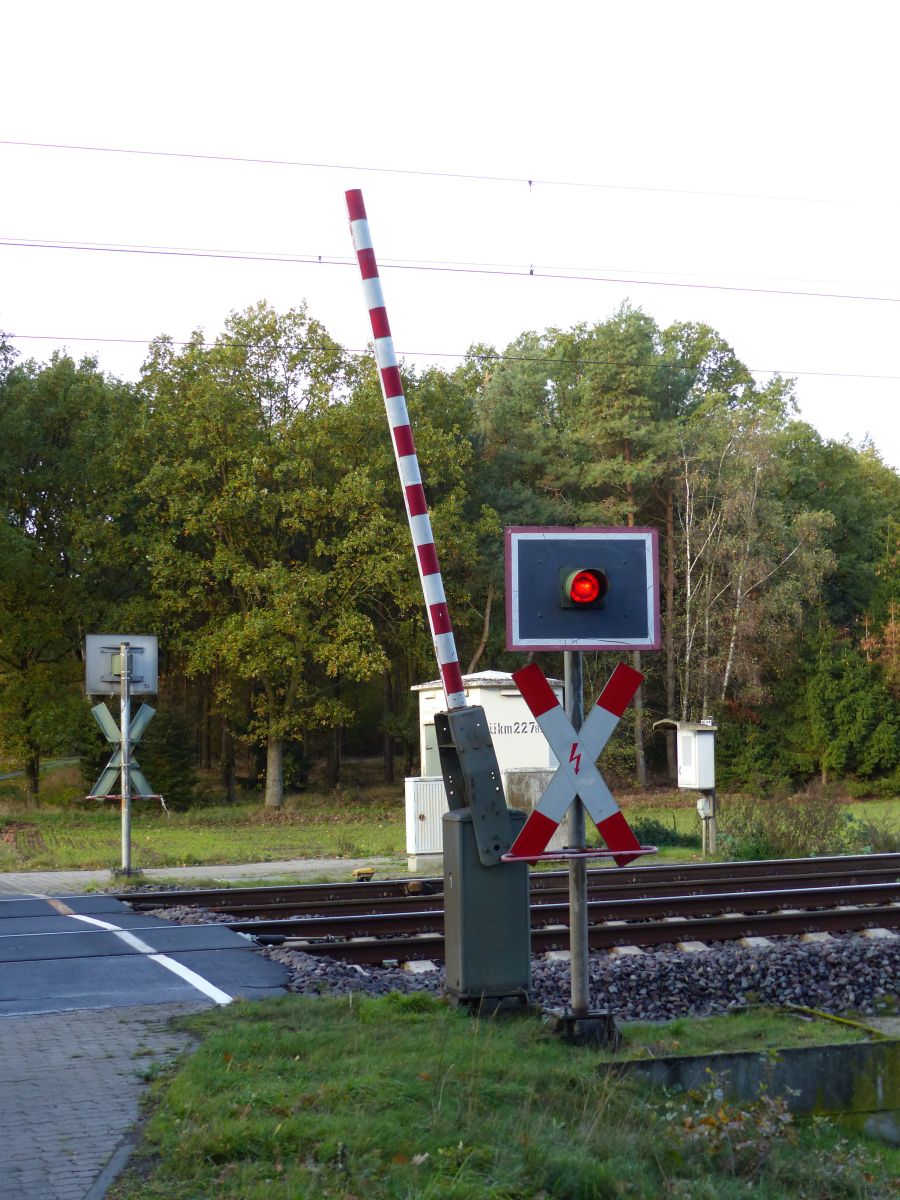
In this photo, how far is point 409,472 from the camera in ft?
24.2

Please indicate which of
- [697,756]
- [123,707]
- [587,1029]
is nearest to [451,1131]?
[587,1029]

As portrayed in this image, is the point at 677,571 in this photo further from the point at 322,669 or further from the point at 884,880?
the point at 884,880

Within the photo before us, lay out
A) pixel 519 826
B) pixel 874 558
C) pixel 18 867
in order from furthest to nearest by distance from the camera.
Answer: pixel 874 558, pixel 18 867, pixel 519 826

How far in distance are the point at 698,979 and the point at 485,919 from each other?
3.45 m

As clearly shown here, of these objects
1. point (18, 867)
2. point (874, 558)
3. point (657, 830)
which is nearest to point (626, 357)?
point (874, 558)

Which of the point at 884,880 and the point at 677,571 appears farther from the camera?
the point at 677,571

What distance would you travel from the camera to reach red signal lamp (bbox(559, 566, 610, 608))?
6.76 m

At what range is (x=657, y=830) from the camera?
2214 centimetres

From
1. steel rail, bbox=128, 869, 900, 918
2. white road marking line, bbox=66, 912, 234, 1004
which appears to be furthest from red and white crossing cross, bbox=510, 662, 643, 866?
steel rail, bbox=128, 869, 900, 918

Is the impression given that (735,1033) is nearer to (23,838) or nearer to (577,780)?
(577,780)

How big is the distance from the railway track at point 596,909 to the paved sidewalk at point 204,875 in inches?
86.3

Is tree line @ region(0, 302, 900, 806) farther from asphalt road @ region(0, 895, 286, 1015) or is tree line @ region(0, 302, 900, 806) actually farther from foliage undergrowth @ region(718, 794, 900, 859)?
asphalt road @ region(0, 895, 286, 1015)

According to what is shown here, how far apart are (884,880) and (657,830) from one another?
6.87 meters

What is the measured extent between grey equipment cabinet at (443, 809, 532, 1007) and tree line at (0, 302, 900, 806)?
2726 cm
